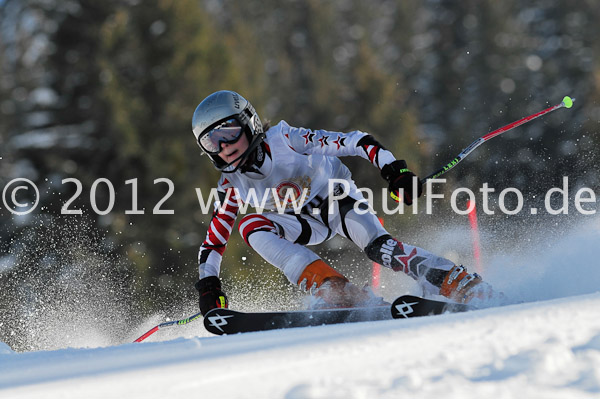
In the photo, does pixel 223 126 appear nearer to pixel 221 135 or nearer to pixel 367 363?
pixel 221 135

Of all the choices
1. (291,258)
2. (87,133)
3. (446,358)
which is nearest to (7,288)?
(87,133)

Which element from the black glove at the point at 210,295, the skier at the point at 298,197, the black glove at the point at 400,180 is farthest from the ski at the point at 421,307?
the black glove at the point at 210,295

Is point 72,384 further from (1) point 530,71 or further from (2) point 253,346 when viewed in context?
(1) point 530,71

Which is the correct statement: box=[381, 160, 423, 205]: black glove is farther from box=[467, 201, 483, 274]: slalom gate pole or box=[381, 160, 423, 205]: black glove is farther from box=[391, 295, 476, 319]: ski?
box=[467, 201, 483, 274]: slalom gate pole

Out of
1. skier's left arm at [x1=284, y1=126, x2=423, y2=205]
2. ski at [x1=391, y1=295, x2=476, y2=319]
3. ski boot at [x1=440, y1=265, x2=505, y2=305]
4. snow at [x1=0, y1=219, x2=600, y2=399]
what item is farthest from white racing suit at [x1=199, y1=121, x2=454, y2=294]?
snow at [x1=0, y1=219, x2=600, y2=399]

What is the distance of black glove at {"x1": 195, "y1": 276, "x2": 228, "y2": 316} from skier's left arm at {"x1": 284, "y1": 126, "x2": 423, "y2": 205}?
1086 mm

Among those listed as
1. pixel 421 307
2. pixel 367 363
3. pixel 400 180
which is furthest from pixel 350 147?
pixel 367 363

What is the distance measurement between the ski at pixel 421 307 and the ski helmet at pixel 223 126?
4.68ft

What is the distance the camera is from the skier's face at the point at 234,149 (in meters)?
4.09

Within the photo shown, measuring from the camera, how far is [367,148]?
161 inches

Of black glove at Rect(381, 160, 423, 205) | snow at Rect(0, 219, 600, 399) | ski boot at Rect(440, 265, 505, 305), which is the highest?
black glove at Rect(381, 160, 423, 205)

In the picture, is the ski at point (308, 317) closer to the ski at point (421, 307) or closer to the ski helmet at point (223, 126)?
the ski at point (421, 307)

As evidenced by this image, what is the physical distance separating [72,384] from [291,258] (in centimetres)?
232

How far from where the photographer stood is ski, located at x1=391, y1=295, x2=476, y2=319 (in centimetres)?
322
